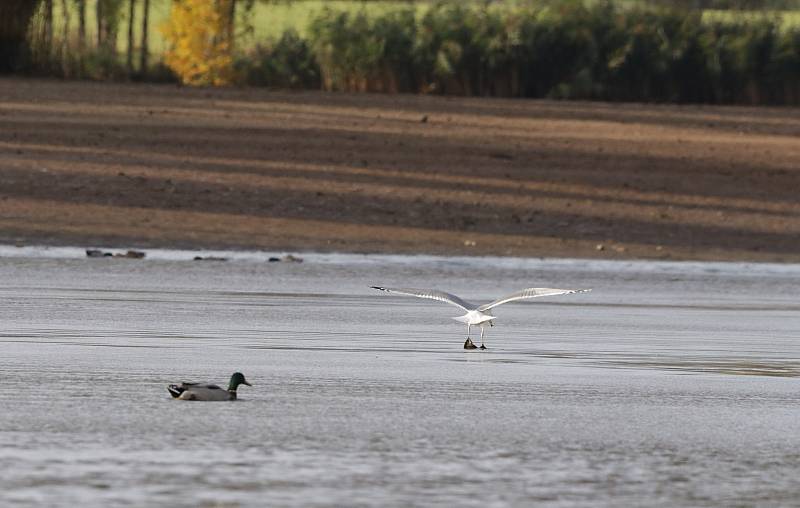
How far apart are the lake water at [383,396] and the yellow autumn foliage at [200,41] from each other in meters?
14.7

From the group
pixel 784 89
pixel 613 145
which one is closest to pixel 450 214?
pixel 613 145

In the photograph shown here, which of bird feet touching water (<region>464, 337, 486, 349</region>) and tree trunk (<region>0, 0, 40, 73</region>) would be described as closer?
bird feet touching water (<region>464, 337, 486, 349</region>)

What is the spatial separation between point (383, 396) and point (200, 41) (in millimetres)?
23178

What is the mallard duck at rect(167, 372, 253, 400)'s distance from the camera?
10.1 m

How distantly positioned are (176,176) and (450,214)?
10.5 ft

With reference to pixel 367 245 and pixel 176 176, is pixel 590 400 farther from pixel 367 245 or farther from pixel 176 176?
pixel 176 176

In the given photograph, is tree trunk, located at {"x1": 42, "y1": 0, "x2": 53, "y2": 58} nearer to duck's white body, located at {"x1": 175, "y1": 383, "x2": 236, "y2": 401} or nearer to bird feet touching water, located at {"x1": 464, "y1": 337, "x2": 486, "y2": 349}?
bird feet touching water, located at {"x1": 464, "y1": 337, "x2": 486, "y2": 349}

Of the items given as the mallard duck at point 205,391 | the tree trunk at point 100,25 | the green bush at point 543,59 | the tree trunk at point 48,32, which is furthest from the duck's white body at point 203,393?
the tree trunk at point 100,25

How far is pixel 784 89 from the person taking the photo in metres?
31.3

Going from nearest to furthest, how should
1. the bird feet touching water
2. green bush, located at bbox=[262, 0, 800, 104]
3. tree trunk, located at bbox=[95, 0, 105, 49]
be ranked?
the bird feet touching water
green bush, located at bbox=[262, 0, 800, 104]
tree trunk, located at bbox=[95, 0, 105, 49]

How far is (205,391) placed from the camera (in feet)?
33.2

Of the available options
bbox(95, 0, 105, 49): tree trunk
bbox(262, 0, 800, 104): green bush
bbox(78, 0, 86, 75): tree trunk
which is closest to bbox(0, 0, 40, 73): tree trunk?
bbox(78, 0, 86, 75): tree trunk

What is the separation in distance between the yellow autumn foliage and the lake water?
1473cm

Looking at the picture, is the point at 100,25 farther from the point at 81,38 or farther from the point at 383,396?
the point at 383,396
